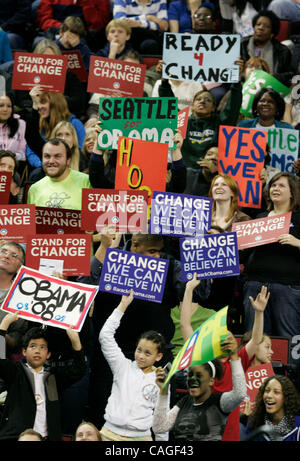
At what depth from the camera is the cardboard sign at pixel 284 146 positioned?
9961mm

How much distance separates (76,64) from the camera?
11.5 meters

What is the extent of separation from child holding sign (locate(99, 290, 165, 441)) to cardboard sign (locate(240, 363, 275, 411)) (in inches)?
23.8

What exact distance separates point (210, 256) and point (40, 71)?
3.12 meters

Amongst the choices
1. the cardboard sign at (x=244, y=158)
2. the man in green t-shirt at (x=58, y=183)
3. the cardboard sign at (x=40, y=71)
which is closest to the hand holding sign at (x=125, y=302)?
the man in green t-shirt at (x=58, y=183)

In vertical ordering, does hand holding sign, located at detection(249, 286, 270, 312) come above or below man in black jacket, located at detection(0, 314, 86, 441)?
above

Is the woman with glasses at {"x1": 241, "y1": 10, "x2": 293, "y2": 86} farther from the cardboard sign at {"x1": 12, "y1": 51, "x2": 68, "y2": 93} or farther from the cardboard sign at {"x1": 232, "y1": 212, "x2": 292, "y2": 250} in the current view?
the cardboard sign at {"x1": 232, "y1": 212, "x2": 292, "y2": 250}

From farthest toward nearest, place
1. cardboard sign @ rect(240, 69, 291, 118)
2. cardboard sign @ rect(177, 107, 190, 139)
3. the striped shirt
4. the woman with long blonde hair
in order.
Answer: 1. the striped shirt
2. cardboard sign @ rect(240, 69, 291, 118)
3. cardboard sign @ rect(177, 107, 190, 139)
4. the woman with long blonde hair

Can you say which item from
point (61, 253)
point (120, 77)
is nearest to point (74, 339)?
point (61, 253)

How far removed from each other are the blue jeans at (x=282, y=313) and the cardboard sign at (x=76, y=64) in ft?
12.9

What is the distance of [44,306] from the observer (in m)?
7.77

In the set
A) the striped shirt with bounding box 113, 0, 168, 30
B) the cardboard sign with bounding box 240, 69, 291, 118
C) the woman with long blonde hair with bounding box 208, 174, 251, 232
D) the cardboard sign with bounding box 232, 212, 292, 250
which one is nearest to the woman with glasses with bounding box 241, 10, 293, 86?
the cardboard sign with bounding box 240, 69, 291, 118

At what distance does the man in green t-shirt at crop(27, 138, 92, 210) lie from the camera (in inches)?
361
